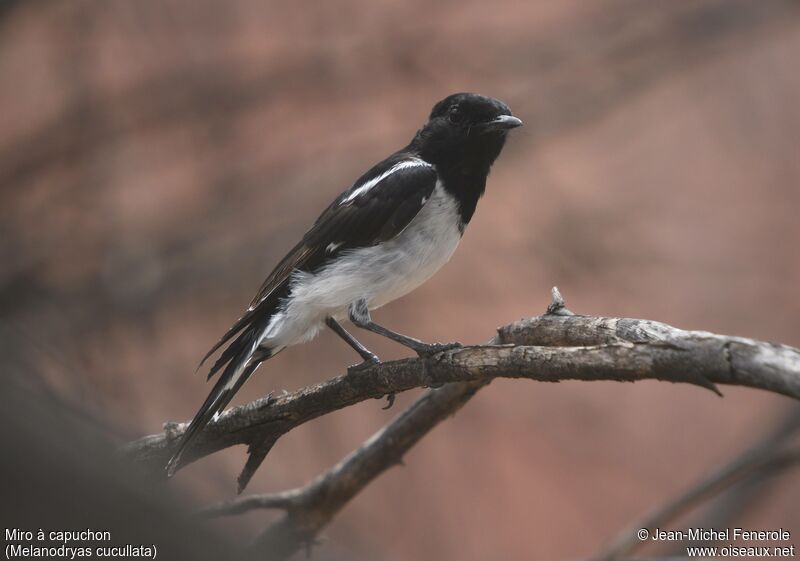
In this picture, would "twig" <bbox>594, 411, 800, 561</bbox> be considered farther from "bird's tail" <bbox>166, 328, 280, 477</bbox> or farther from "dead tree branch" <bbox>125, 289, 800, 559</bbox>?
"bird's tail" <bbox>166, 328, 280, 477</bbox>

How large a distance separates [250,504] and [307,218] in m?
3.57

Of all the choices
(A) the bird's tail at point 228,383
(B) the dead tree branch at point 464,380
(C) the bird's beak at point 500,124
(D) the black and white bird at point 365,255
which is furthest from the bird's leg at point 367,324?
(C) the bird's beak at point 500,124

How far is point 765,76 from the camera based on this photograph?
8.05 metres

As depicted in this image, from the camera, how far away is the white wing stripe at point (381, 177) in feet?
11.7

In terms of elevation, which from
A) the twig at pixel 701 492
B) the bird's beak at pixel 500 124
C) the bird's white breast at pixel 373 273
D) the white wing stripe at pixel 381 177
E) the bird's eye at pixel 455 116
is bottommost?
the twig at pixel 701 492

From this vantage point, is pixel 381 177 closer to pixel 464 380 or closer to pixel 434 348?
pixel 434 348

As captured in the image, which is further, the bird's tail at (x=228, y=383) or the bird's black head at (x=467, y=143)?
the bird's black head at (x=467, y=143)

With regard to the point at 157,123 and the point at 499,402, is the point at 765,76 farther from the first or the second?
the point at 157,123

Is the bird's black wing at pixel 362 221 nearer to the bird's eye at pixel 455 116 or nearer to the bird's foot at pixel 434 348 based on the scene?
the bird's eye at pixel 455 116

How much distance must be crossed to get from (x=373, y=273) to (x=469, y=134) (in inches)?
30.3

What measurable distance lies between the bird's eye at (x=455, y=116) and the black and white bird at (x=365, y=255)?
10 cm

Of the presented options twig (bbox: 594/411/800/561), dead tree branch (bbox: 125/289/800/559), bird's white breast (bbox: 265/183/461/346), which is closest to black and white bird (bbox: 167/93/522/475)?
bird's white breast (bbox: 265/183/461/346)

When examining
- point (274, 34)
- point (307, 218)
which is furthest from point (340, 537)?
point (274, 34)

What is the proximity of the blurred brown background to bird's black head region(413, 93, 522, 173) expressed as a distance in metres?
2.49
